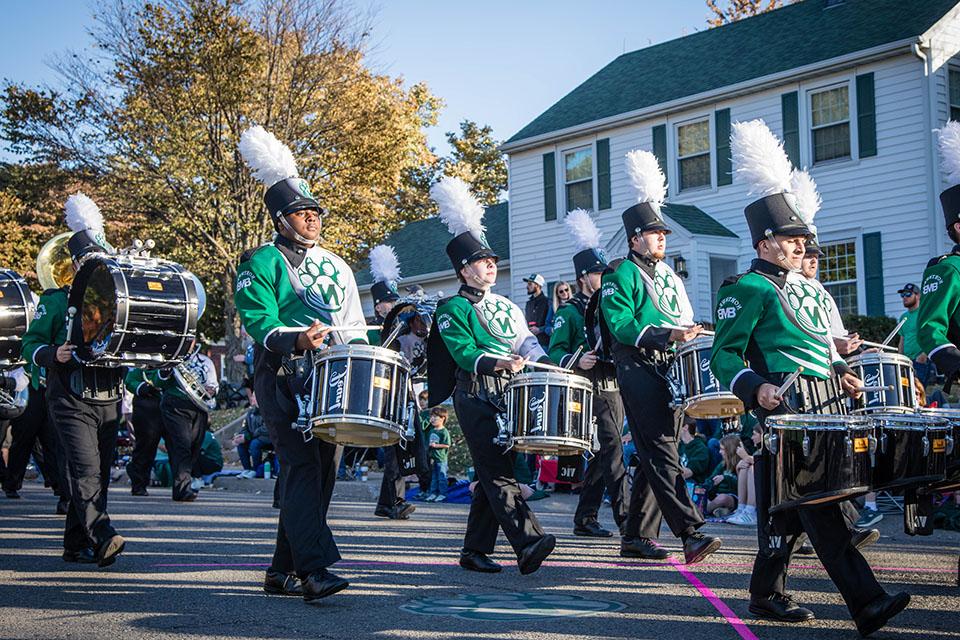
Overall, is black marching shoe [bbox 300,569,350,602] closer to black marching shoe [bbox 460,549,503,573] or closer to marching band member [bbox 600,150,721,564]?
black marching shoe [bbox 460,549,503,573]

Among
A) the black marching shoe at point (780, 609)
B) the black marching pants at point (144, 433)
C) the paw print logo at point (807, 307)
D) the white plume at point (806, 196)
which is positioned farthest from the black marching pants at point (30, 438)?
the paw print logo at point (807, 307)

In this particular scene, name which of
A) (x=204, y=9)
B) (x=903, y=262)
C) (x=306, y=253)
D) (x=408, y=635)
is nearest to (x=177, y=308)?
(x=306, y=253)

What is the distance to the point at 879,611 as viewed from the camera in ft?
18.8

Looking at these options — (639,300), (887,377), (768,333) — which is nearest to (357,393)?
(768,333)

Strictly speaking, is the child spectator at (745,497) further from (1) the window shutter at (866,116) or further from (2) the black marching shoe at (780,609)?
(1) the window shutter at (866,116)

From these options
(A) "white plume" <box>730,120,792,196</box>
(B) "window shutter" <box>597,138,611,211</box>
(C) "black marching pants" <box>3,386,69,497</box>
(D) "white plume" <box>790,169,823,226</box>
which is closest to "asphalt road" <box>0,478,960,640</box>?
(A) "white plume" <box>730,120,792,196</box>

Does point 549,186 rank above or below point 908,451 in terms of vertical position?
above

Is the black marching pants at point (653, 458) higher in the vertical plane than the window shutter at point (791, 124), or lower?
lower

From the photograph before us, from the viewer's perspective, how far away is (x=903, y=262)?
71.4 ft

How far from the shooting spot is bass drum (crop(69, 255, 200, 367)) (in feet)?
29.2

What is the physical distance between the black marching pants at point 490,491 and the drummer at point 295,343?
112 cm

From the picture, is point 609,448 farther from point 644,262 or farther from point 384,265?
point 384,265

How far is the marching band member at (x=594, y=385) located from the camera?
9961 millimetres

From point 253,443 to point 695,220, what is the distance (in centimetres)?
1007
